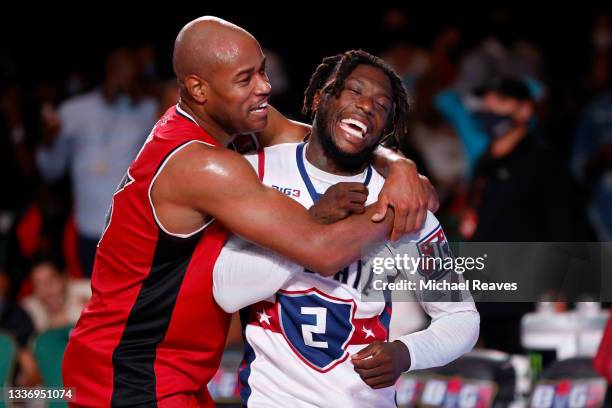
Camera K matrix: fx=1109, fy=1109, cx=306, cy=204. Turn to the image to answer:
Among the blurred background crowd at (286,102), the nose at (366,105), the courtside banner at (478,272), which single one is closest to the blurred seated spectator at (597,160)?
the blurred background crowd at (286,102)

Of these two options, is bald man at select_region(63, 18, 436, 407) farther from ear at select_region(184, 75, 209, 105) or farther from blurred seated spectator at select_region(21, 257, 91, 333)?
blurred seated spectator at select_region(21, 257, 91, 333)

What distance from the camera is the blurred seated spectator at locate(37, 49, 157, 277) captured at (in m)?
7.35

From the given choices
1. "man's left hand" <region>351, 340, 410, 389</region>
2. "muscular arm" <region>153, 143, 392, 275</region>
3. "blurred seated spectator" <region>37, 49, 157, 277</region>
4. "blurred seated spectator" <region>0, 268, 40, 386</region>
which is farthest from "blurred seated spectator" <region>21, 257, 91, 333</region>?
"man's left hand" <region>351, 340, 410, 389</region>

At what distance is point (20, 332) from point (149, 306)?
320 centimetres

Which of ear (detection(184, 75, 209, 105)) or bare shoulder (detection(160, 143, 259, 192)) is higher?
ear (detection(184, 75, 209, 105))

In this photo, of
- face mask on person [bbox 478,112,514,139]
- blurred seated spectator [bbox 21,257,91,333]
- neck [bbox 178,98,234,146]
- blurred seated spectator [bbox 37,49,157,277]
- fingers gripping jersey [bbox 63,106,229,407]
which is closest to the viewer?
fingers gripping jersey [bbox 63,106,229,407]

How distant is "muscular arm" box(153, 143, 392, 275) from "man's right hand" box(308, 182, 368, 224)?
2 centimetres

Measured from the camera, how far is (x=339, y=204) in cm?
328

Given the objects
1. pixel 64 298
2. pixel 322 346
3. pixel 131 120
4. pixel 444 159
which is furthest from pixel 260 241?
pixel 444 159

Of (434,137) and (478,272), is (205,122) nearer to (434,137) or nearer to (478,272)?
(478,272)

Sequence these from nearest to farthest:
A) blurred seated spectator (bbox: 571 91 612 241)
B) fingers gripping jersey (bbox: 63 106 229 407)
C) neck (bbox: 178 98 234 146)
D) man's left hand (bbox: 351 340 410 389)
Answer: man's left hand (bbox: 351 340 410 389) → fingers gripping jersey (bbox: 63 106 229 407) → neck (bbox: 178 98 234 146) → blurred seated spectator (bbox: 571 91 612 241)

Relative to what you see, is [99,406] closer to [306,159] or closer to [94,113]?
[306,159]

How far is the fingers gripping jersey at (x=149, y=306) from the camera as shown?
337cm

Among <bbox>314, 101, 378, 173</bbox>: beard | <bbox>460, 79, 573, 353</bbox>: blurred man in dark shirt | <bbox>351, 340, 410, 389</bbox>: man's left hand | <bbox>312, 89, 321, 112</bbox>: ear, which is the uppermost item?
<bbox>460, 79, 573, 353</bbox>: blurred man in dark shirt
